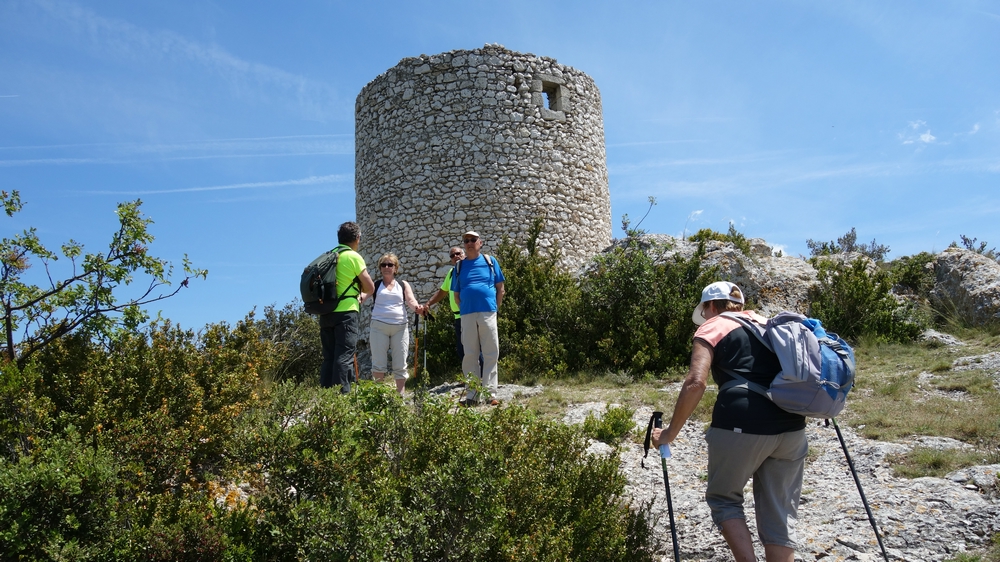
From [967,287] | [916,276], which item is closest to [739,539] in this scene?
[967,287]

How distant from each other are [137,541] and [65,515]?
13.2 inches

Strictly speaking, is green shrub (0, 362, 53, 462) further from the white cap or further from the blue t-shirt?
the blue t-shirt

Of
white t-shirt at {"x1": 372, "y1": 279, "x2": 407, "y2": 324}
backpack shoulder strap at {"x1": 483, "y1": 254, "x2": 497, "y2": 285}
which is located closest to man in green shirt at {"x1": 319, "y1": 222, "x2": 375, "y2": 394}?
white t-shirt at {"x1": 372, "y1": 279, "x2": 407, "y2": 324}

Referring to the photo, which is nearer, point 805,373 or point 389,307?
point 805,373

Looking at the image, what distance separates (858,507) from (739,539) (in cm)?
139

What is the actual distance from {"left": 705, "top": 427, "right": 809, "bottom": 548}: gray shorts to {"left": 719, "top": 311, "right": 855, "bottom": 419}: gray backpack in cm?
19

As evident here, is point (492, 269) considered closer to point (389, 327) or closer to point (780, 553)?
point (389, 327)

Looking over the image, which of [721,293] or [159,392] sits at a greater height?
[721,293]

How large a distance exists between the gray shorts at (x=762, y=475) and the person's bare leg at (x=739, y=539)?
0.03m

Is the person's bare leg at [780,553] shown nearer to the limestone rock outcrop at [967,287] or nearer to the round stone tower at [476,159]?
the limestone rock outcrop at [967,287]

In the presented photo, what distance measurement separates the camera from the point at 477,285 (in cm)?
686

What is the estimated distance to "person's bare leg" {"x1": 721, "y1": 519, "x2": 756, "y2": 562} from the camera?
10.3ft

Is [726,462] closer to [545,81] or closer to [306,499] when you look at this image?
[306,499]

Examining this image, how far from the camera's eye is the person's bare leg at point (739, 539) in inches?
124
